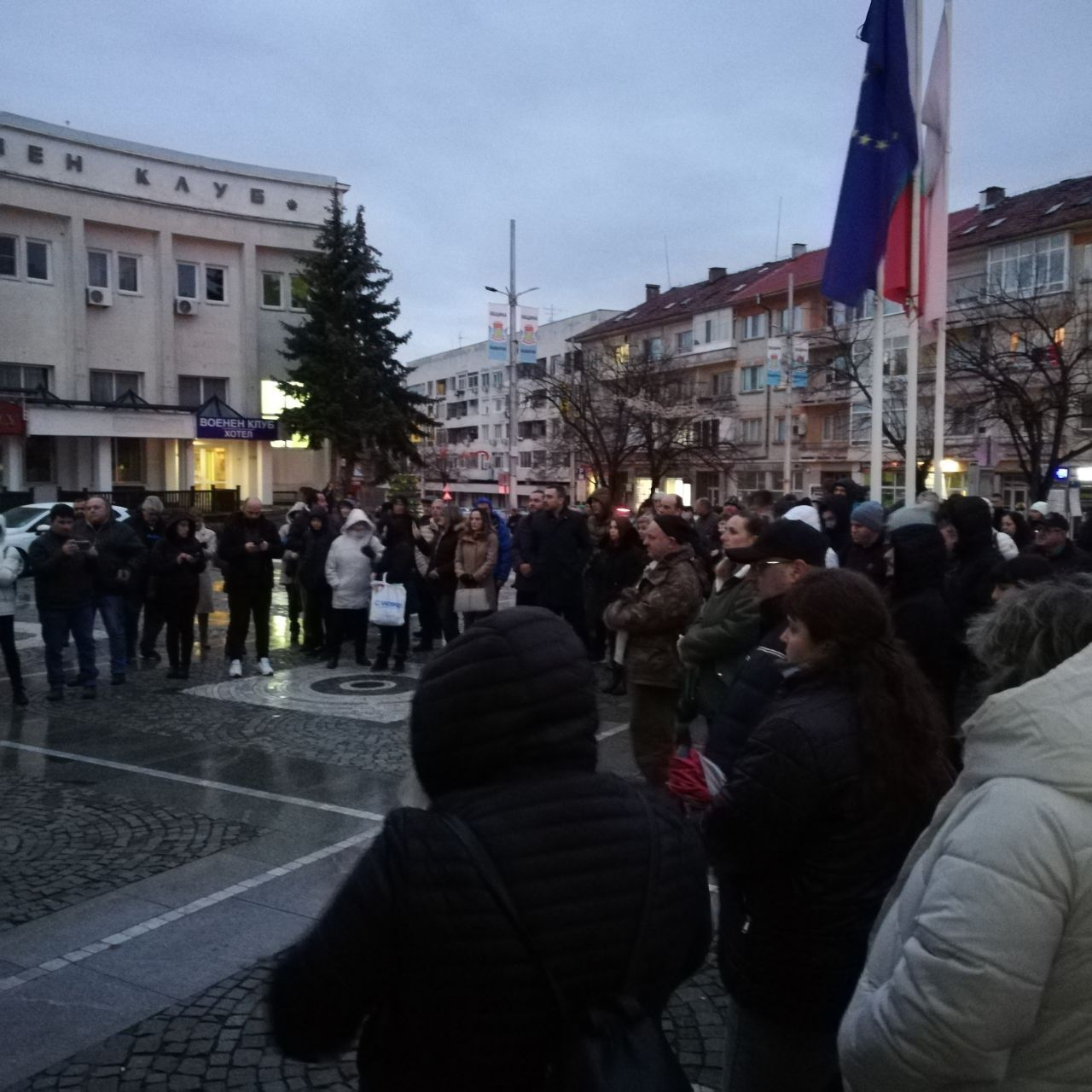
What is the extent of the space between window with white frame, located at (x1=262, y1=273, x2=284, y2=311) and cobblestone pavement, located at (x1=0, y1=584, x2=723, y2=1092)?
3307cm

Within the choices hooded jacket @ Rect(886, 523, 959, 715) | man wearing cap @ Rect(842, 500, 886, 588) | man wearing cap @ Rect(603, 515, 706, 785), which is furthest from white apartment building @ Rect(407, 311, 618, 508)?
hooded jacket @ Rect(886, 523, 959, 715)

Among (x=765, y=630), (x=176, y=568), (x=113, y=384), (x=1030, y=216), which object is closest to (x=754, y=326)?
(x=1030, y=216)

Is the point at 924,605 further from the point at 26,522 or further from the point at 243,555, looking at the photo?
the point at 26,522

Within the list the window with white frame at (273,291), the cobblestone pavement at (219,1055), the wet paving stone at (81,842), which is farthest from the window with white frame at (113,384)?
the cobblestone pavement at (219,1055)

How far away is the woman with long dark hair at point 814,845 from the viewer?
268 centimetres

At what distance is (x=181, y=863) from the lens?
5961 millimetres

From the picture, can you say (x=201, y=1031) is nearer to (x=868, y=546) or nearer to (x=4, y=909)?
(x=4, y=909)

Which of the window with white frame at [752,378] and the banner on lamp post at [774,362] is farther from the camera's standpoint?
the window with white frame at [752,378]

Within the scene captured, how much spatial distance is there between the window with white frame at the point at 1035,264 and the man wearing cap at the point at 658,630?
3562cm

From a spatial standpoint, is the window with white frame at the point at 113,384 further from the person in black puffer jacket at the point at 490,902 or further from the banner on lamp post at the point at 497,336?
the person in black puffer jacket at the point at 490,902

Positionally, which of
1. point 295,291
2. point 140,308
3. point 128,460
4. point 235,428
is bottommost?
point 128,460

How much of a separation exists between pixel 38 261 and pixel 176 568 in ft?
99.1

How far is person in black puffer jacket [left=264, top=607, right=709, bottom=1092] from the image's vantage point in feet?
5.62

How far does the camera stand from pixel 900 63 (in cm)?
1198
